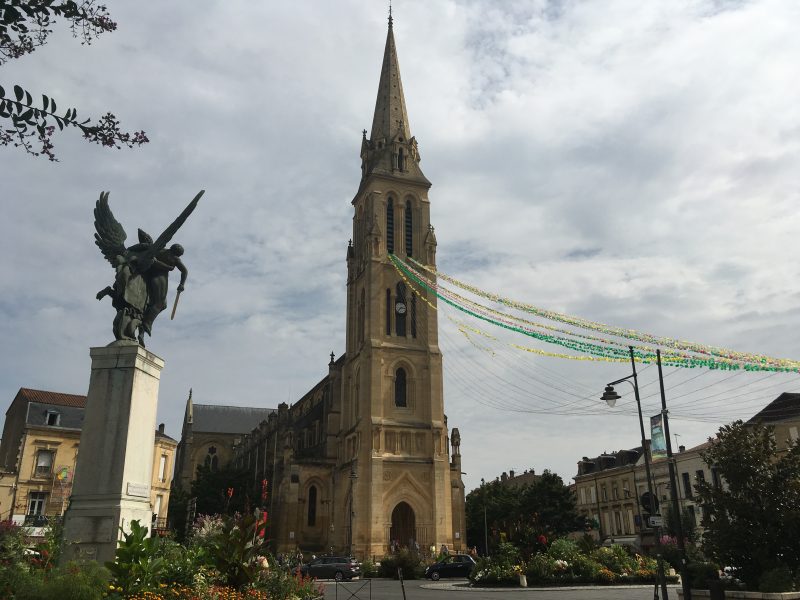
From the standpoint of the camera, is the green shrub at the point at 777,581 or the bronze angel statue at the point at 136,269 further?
the green shrub at the point at 777,581

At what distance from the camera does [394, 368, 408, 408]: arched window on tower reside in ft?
154

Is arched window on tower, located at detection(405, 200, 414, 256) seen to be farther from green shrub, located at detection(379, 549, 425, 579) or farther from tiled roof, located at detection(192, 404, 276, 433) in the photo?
tiled roof, located at detection(192, 404, 276, 433)

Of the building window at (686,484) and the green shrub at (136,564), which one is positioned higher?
the building window at (686,484)

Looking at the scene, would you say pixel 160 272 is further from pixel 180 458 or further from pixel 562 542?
pixel 180 458

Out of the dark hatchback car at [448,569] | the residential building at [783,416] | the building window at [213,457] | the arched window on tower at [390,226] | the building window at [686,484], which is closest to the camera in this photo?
the dark hatchback car at [448,569]

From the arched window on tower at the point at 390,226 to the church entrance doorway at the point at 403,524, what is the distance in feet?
63.6

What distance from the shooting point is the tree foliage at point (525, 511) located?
25.4 meters

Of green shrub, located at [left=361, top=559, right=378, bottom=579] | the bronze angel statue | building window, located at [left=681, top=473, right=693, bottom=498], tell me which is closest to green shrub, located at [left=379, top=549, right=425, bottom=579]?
green shrub, located at [left=361, top=559, right=378, bottom=579]

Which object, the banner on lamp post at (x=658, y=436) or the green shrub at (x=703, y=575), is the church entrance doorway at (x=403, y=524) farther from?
the green shrub at (x=703, y=575)

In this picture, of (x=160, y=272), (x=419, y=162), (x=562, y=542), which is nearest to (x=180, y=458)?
(x=419, y=162)

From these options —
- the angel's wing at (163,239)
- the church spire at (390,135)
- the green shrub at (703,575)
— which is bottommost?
the green shrub at (703,575)

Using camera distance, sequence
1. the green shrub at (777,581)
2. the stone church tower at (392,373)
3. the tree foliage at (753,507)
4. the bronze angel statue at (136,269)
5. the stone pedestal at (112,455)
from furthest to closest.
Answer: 1. the stone church tower at (392,373)
2. the tree foliage at (753,507)
3. the green shrub at (777,581)
4. the bronze angel statue at (136,269)
5. the stone pedestal at (112,455)

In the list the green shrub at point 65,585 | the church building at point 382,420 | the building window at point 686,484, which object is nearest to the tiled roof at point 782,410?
the building window at point 686,484

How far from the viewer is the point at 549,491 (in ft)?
178
